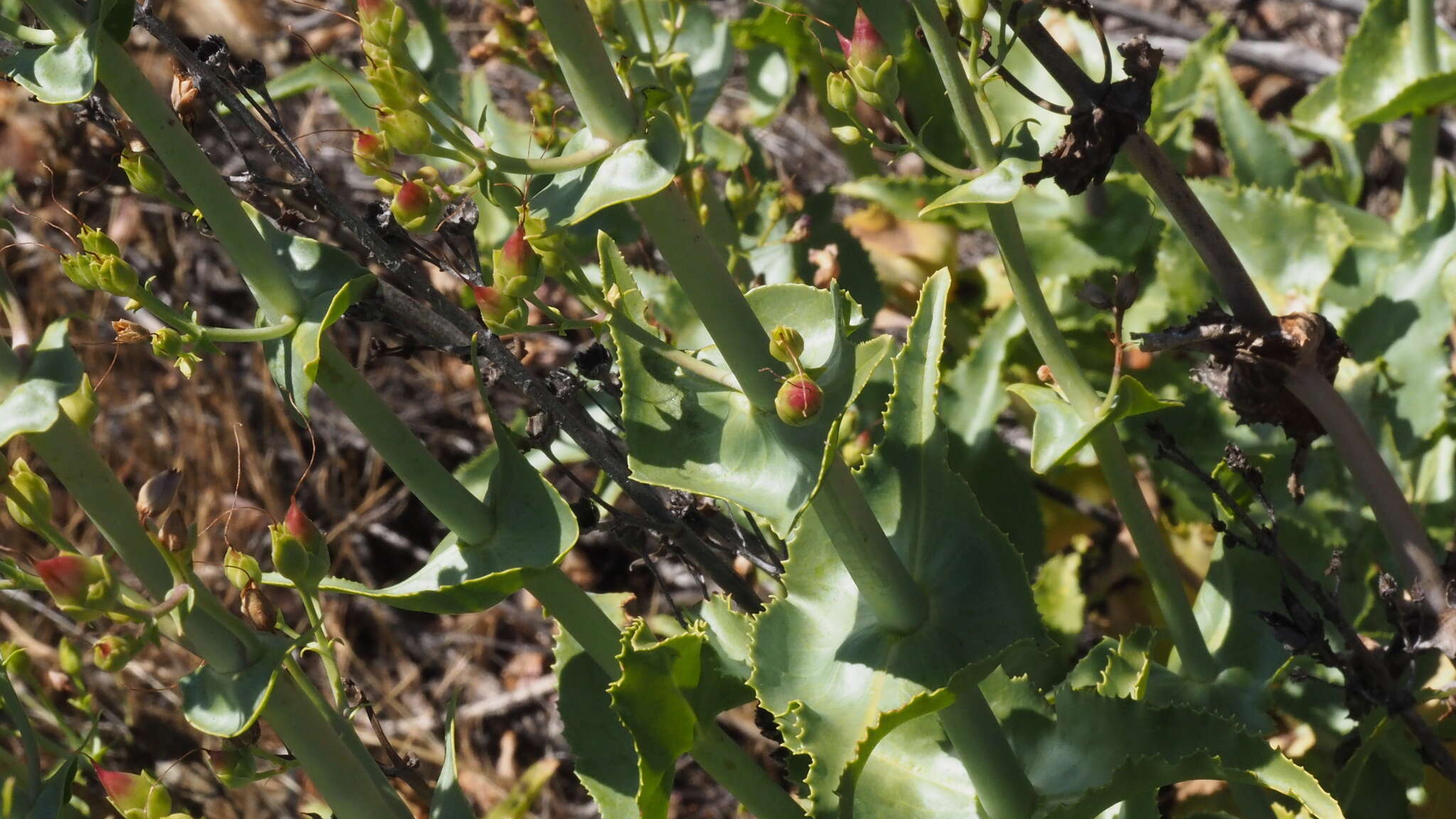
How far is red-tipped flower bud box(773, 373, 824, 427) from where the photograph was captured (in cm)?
95

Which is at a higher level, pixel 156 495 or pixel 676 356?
pixel 676 356

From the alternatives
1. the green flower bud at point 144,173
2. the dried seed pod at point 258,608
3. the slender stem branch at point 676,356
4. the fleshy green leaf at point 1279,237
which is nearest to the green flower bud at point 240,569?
the dried seed pod at point 258,608

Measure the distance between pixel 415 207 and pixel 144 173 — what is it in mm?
280

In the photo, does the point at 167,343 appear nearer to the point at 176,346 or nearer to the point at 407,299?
the point at 176,346

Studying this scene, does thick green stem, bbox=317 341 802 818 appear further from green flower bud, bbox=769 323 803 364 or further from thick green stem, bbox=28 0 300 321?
green flower bud, bbox=769 323 803 364

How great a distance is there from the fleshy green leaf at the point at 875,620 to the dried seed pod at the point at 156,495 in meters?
0.52

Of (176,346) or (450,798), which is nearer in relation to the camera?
(176,346)

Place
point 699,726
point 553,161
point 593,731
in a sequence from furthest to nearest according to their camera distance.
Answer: point 593,731 < point 699,726 < point 553,161

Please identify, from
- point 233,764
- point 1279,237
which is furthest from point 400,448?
point 1279,237

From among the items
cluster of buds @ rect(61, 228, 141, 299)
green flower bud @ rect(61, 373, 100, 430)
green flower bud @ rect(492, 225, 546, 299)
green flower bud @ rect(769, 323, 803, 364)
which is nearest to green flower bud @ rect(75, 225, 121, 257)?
cluster of buds @ rect(61, 228, 141, 299)

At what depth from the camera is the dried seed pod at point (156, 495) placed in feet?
3.56

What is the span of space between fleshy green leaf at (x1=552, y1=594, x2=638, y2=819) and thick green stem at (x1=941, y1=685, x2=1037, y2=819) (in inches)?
17.7

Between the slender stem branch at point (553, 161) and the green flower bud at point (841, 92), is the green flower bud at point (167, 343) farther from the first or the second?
the green flower bud at point (841, 92)

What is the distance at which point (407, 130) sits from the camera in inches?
36.0
